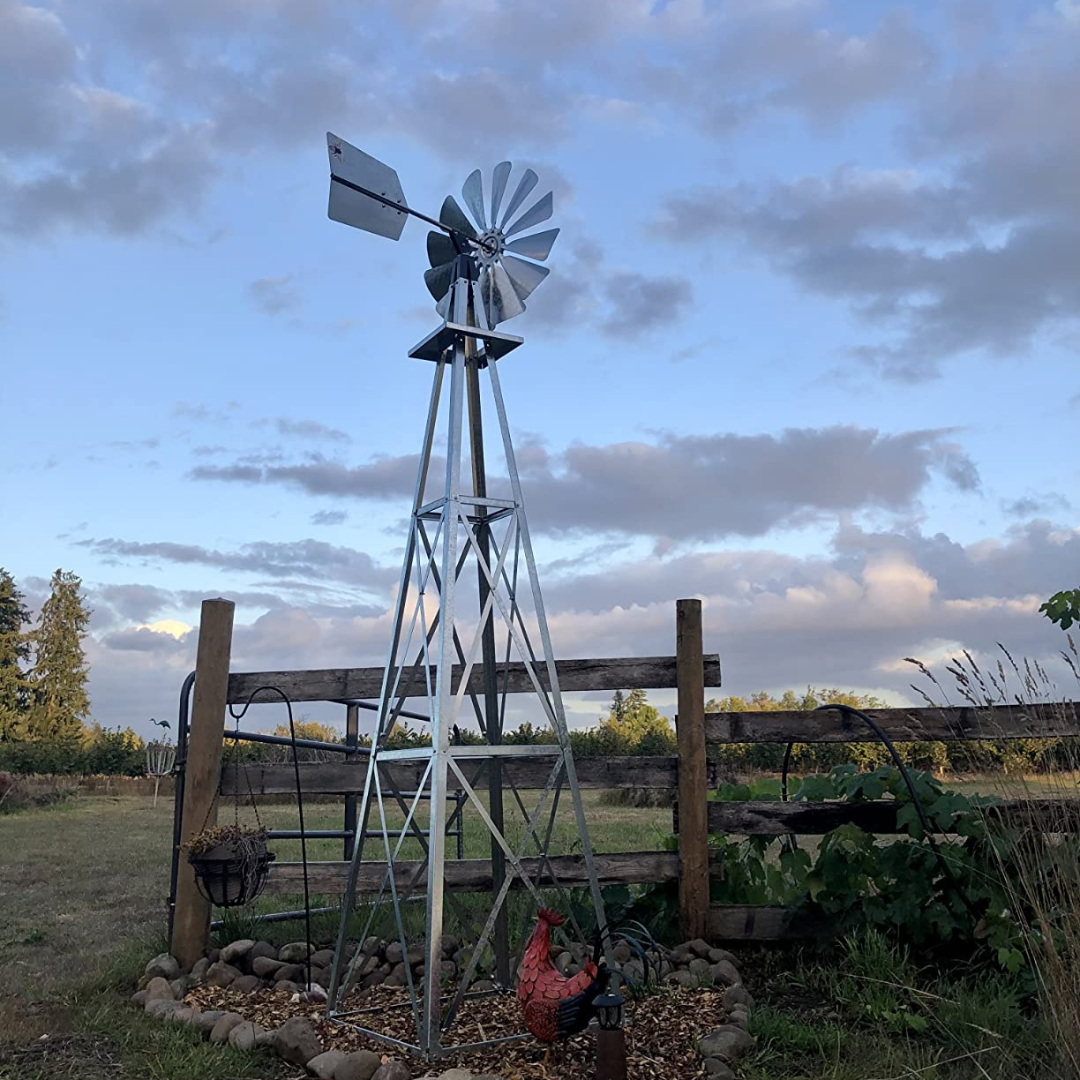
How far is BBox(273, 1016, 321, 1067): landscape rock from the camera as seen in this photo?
13.8 ft

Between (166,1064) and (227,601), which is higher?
(227,601)

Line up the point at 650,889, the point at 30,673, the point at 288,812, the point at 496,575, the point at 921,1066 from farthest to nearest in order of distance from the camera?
the point at 30,673
the point at 288,812
the point at 650,889
the point at 496,575
the point at 921,1066

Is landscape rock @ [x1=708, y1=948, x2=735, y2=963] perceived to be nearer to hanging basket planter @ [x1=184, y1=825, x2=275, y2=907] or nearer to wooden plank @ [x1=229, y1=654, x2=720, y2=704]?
wooden plank @ [x1=229, y1=654, x2=720, y2=704]

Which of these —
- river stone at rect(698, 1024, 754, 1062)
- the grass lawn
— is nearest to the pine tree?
the grass lawn

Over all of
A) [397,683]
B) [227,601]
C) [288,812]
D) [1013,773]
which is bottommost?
[288,812]

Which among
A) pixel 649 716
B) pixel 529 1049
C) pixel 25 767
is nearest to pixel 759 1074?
pixel 529 1049

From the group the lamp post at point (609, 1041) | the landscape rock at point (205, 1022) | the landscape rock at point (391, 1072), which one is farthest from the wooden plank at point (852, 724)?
the landscape rock at point (205, 1022)

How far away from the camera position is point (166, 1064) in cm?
419

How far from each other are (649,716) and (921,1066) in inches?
759

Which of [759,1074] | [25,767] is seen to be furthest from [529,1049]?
[25,767]

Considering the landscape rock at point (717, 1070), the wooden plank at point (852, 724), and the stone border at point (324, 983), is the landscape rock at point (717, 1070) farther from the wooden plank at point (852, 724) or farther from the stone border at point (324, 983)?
the wooden plank at point (852, 724)

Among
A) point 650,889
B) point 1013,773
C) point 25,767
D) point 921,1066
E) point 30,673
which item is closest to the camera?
point 921,1066

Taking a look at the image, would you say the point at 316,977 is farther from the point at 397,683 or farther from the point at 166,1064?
the point at 397,683

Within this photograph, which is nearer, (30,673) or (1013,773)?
(1013,773)
